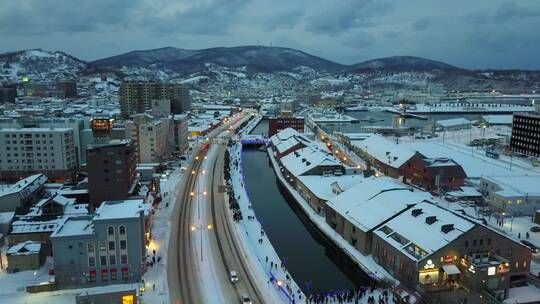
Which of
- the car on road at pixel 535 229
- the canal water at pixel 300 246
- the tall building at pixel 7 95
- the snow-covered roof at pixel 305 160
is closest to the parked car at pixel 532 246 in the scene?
the car on road at pixel 535 229

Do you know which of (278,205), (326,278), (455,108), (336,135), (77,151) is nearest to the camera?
(326,278)

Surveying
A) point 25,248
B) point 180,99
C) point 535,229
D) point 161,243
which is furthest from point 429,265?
point 180,99

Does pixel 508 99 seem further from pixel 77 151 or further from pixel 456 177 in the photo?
pixel 77 151

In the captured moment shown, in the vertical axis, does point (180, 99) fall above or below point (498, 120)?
above

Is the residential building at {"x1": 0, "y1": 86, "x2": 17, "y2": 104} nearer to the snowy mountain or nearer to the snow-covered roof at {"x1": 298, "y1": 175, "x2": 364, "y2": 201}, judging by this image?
the snowy mountain

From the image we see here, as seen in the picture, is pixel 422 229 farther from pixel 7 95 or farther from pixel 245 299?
pixel 7 95

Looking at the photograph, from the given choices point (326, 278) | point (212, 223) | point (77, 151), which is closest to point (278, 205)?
point (212, 223)
